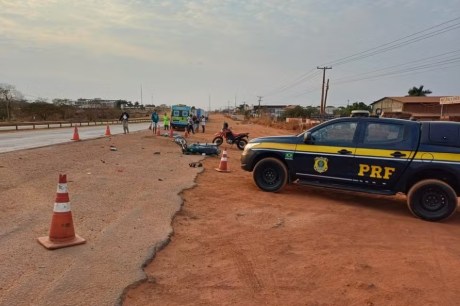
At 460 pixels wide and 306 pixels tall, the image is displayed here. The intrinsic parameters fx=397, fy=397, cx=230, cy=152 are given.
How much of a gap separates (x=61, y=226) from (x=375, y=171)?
603 centimetres

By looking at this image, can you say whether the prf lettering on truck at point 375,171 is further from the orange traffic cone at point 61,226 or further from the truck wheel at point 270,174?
the orange traffic cone at point 61,226

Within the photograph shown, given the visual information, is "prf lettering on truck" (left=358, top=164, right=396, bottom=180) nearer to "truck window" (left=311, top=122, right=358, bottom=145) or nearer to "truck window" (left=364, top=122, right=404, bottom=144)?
"truck window" (left=364, top=122, right=404, bottom=144)

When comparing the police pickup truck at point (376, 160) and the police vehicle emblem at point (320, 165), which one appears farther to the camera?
the police vehicle emblem at point (320, 165)

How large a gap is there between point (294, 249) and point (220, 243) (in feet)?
3.41

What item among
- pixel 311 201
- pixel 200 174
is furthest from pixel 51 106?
pixel 311 201

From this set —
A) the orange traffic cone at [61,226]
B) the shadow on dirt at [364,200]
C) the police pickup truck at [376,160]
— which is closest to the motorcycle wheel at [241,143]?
the shadow on dirt at [364,200]

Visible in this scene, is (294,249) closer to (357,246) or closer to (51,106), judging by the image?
(357,246)

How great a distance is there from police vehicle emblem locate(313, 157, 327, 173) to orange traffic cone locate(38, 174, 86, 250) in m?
5.31

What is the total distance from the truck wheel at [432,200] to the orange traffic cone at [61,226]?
608 cm

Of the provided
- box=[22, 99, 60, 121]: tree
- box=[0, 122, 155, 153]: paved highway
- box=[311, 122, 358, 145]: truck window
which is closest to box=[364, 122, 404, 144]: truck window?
box=[311, 122, 358, 145]: truck window

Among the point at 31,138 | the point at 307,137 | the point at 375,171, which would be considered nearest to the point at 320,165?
the point at 307,137

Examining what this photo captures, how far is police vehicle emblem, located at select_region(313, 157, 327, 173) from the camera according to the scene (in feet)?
28.5

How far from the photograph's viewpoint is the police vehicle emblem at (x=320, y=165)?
28.5ft

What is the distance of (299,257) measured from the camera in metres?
Result: 5.22
